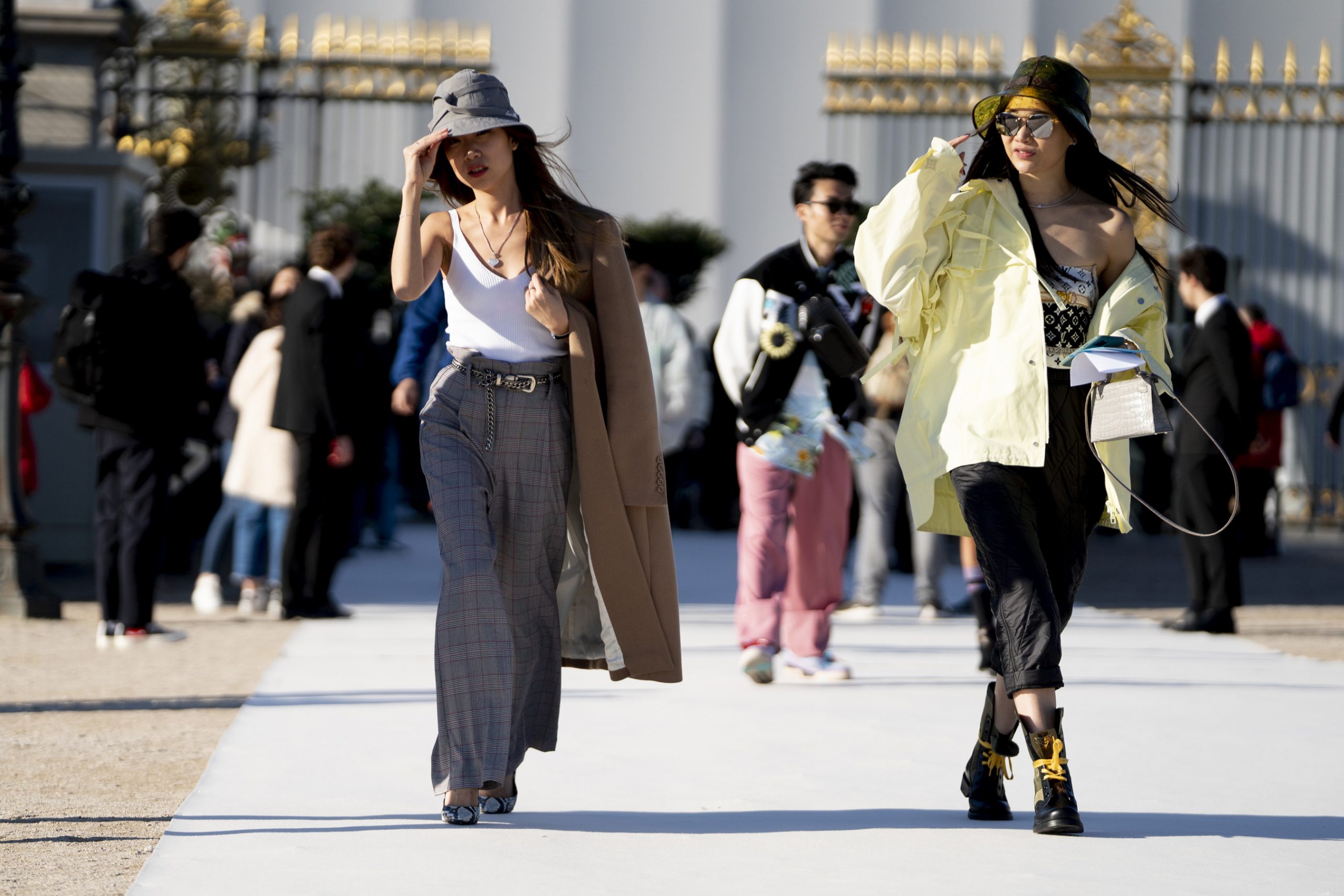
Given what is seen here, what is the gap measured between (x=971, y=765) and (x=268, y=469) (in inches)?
207

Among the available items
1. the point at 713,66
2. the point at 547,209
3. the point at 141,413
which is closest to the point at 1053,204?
the point at 547,209

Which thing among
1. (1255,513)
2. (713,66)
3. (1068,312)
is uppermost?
(713,66)

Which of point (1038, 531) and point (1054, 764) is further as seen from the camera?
point (1038, 531)

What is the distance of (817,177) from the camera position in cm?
671

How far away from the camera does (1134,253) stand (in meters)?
4.43

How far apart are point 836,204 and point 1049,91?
7.63ft

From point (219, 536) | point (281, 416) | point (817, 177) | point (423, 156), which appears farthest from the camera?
point (219, 536)

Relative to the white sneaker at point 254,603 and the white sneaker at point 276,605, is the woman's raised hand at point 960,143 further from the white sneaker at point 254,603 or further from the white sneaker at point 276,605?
the white sneaker at point 254,603

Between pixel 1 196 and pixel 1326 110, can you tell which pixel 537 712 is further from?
pixel 1326 110

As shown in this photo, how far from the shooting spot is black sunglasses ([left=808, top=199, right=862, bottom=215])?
21.8 feet

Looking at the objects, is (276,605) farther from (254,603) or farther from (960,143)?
(960,143)

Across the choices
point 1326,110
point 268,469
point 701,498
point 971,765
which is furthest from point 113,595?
point 1326,110

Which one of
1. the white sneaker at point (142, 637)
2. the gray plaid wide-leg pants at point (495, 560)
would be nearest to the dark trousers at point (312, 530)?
the white sneaker at point (142, 637)

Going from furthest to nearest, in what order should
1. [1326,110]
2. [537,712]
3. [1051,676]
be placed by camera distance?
[1326,110] → [537,712] → [1051,676]
